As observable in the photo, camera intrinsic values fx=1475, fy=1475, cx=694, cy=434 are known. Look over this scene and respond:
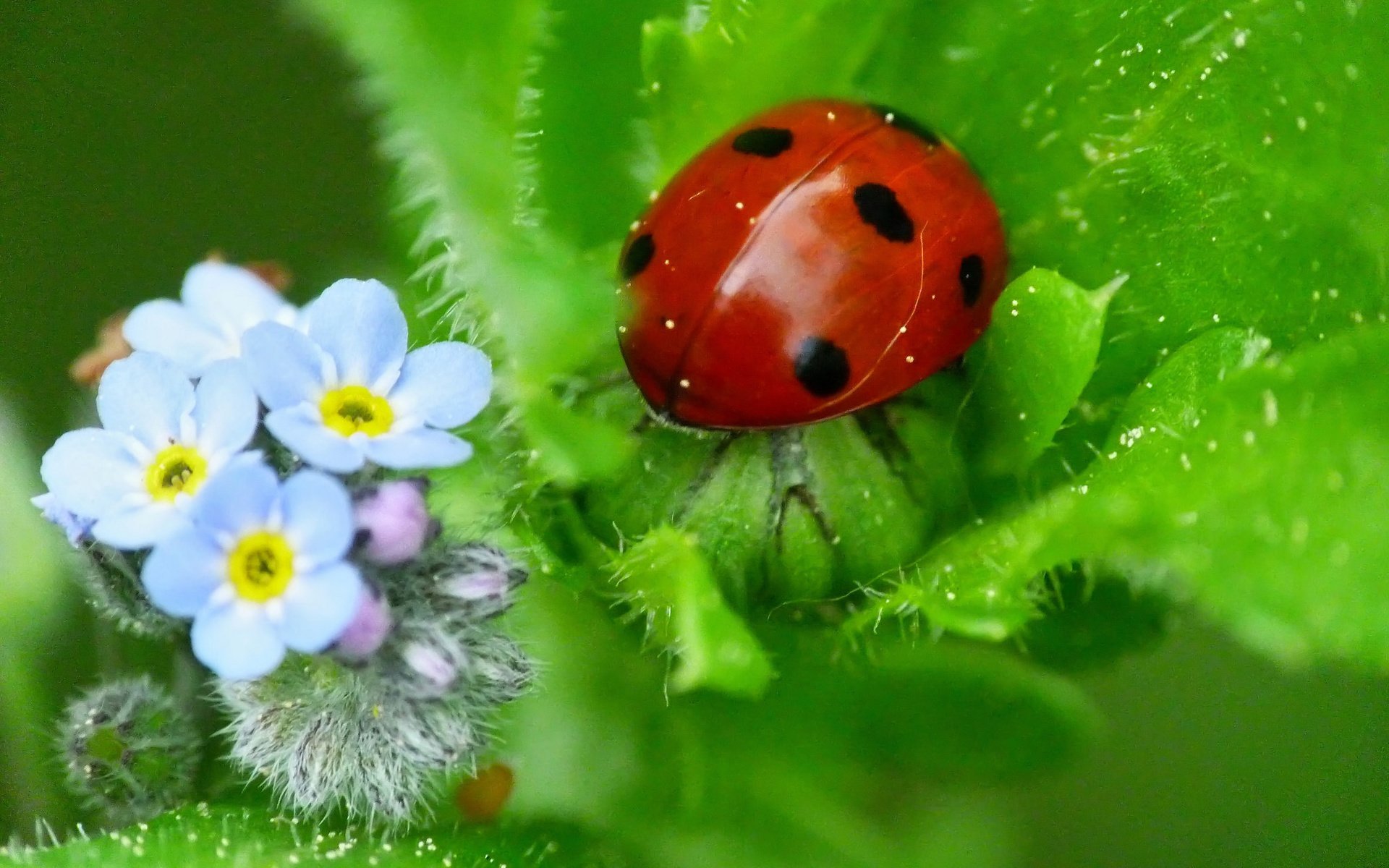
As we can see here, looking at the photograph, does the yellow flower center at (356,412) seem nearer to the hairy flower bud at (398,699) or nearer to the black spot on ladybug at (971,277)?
the hairy flower bud at (398,699)

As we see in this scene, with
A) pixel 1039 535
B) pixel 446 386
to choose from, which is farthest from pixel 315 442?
pixel 1039 535

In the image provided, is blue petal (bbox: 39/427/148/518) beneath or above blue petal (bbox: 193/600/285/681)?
above

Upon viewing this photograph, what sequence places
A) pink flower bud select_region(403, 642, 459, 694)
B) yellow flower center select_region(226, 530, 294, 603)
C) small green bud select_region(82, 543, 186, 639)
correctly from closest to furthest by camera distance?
yellow flower center select_region(226, 530, 294, 603), pink flower bud select_region(403, 642, 459, 694), small green bud select_region(82, 543, 186, 639)

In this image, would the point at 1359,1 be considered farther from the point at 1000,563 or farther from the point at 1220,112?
the point at 1000,563

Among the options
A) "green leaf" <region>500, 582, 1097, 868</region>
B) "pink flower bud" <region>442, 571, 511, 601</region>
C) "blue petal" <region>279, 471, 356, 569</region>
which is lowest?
"green leaf" <region>500, 582, 1097, 868</region>

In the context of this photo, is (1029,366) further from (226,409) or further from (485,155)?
(226,409)

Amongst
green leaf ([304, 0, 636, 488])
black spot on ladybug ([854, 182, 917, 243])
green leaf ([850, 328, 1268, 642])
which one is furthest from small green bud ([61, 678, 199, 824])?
black spot on ladybug ([854, 182, 917, 243])

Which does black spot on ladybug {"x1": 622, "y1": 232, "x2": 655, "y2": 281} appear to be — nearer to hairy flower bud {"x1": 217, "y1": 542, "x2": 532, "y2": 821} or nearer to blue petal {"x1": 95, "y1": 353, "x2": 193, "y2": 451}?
hairy flower bud {"x1": 217, "y1": 542, "x2": 532, "y2": 821}
